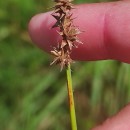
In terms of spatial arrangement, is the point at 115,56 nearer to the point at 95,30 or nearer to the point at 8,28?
the point at 95,30

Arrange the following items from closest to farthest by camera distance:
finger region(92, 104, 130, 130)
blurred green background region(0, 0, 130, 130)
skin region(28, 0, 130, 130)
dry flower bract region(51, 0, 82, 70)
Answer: dry flower bract region(51, 0, 82, 70) → finger region(92, 104, 130, 130) → skin region(28, 0, 130, 130) → blurred green background region(0, 0, 130, 130)

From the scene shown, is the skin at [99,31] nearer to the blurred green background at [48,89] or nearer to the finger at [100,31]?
the finger at [100,31]

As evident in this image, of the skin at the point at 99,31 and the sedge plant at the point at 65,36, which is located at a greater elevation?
the sedge plant at the point at 65,36

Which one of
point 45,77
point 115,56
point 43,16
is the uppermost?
point 43,16

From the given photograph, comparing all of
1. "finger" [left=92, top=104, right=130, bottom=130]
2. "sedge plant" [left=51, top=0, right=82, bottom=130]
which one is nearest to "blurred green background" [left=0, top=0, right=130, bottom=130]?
"finger" [left=92, top=104, right=130, bottom=130]

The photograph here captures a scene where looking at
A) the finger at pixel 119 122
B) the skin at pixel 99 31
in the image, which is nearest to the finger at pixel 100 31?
the skin at pixel 99 31

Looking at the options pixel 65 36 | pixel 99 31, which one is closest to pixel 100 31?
pixel 99 31

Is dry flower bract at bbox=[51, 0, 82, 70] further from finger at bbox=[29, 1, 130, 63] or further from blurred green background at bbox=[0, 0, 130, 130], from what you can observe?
blurred green background at bbox=[0, 0, 130, 130]

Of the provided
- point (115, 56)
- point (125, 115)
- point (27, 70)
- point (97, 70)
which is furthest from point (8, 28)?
point (125, 115)
